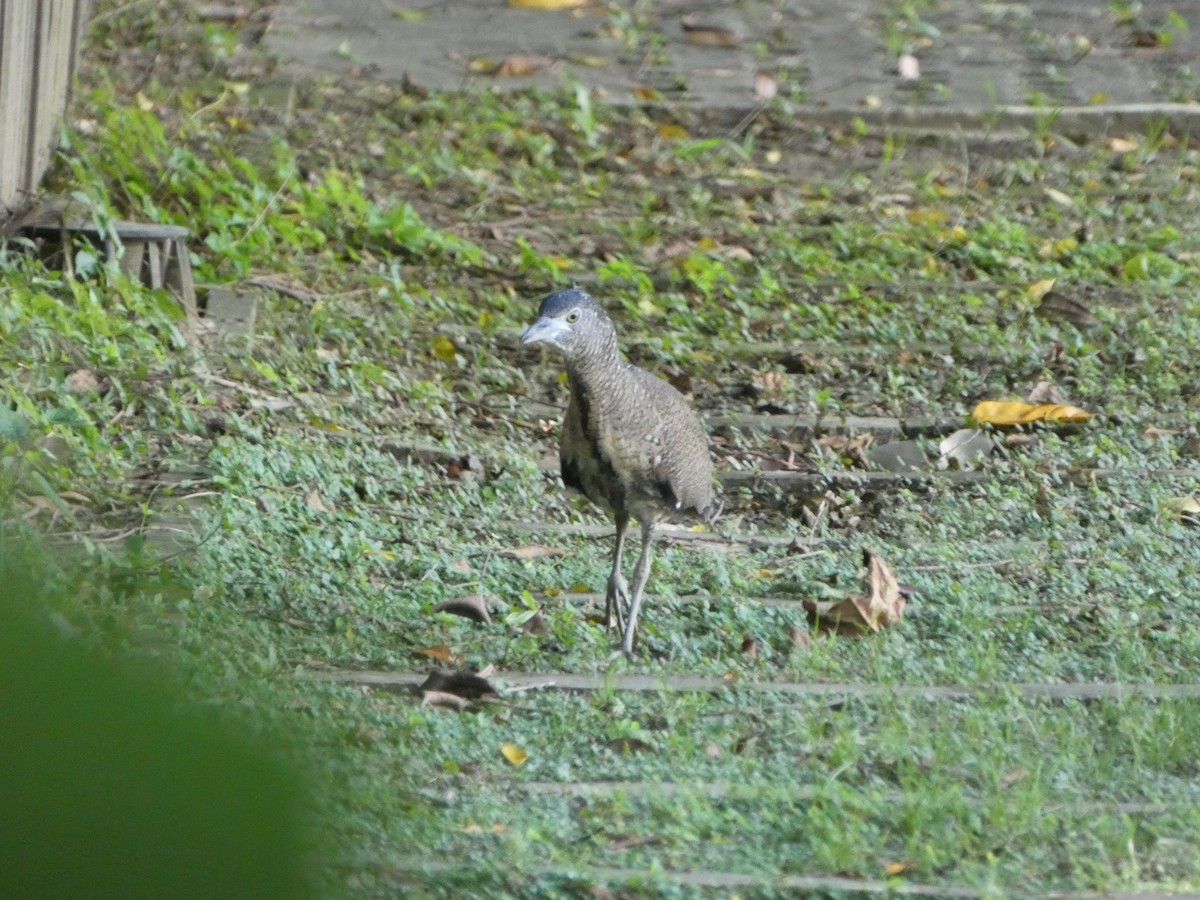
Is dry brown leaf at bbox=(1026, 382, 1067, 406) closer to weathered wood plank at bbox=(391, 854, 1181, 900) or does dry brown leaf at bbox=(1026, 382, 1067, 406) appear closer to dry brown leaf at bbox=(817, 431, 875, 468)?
dry brown leaf at bbox=(817, 431, 875, 468)

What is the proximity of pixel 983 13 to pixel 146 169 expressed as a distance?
18.3ft

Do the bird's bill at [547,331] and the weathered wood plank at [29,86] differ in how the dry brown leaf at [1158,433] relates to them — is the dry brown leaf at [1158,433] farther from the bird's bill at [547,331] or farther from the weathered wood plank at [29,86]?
the weathered wood plank at [29,86]

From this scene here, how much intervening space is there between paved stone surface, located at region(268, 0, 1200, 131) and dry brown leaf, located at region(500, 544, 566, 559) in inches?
178

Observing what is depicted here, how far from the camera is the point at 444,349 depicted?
648 cm

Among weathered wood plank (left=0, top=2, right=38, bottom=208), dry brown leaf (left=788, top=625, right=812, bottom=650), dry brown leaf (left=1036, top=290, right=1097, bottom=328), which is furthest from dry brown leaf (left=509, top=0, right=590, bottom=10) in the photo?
dry brown leaf (left=788, top=625, right=812, bottom=650)

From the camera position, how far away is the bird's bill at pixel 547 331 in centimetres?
424

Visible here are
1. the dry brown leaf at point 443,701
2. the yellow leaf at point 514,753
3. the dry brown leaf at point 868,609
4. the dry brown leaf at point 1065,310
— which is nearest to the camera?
the yellow leaf at point 514,753

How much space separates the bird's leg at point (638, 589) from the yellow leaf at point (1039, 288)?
319 centimetres

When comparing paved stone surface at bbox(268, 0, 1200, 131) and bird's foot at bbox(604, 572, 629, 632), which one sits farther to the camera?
paved stone surface at bbox(268, 0, 1200, 131)

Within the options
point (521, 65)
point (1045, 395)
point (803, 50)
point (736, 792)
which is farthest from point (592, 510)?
point (803, 50)

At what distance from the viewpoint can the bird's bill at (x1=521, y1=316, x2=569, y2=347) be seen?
424cm

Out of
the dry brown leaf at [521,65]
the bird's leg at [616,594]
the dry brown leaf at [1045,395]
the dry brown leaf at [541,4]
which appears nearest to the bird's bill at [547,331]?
the bird's leg at [616,594]

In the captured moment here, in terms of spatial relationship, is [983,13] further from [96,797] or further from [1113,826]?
[96,797]

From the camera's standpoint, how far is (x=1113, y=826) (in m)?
3.17
